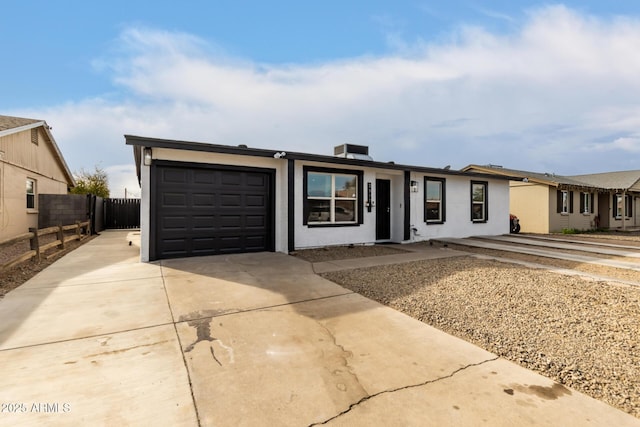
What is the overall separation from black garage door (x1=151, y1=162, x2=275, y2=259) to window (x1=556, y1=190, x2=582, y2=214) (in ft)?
54.2

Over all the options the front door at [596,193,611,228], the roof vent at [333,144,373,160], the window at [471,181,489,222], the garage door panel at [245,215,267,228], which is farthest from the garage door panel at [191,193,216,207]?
the front door at [596,193,611,228]

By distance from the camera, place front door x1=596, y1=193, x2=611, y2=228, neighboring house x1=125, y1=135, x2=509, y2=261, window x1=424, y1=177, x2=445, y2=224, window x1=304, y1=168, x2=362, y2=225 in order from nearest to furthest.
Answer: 1. neighboring house x1=125, y1=135, x2=509, y2=261
2. window x1=304, y1=168, x2=362, y2=225
3. window x1=424, y1=177, x2=445, y2=224
4. front door x1=596, y1=193, x2=611, y2=228

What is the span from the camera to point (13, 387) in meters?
2.02

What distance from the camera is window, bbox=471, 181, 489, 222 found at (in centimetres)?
1178

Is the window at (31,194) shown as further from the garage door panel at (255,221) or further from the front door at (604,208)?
the front door at (604,208)

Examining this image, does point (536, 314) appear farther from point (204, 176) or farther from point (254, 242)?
point (204, 176)

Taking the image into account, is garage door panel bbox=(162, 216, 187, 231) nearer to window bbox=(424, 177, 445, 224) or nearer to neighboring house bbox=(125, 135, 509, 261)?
neighboring house bbox=(125, 135, 509, 261)

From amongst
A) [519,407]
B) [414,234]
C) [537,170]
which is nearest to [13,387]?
[519,407]

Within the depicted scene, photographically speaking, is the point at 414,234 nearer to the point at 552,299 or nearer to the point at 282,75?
the point at 552,299

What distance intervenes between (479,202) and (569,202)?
8.96 m

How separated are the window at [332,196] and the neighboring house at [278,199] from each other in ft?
0.10

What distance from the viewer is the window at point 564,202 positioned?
1584 centimetres

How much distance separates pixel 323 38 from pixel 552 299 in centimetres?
907

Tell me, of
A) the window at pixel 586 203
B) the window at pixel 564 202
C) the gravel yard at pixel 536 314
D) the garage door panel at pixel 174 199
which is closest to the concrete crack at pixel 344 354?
the gravel yard at pixel 536 314
